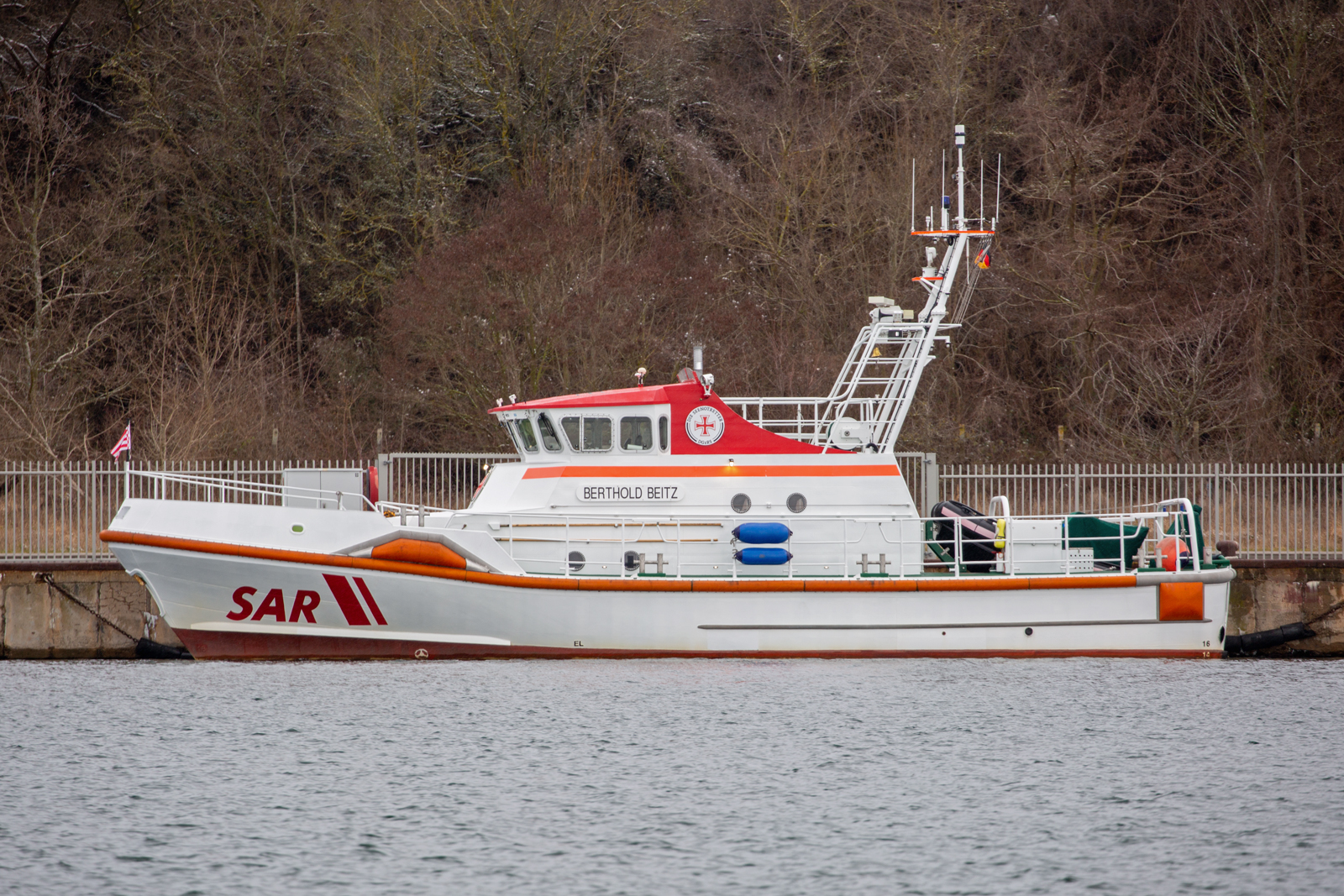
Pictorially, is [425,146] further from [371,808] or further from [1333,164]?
[371,808]

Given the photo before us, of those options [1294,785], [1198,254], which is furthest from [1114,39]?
[1294,785]

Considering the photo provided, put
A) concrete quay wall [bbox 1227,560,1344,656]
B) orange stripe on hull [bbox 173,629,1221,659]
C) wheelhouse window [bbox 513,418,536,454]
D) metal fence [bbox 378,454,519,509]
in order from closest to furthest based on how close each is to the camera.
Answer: orange stripe on hull [bbox 173,629,1221,659] → wheelhouse window [bbox 513,418,536,454] → concrete quay wall [bbox 1227,560,1344,656] → metal fence [bbox 378,454,519,509]

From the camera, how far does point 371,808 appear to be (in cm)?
1083

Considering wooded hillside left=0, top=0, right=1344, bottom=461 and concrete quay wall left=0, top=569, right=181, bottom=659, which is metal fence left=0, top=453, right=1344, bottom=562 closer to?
concrete quay wall left=0, top=569, right=181, bottom=659

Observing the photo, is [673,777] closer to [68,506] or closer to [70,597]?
[70,597]

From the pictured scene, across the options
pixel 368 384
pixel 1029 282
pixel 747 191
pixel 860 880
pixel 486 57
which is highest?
pixel 486 57

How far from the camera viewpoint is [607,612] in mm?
15148

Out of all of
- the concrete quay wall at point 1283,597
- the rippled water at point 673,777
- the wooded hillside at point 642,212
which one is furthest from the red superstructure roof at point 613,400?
the wooded hillside at point 642,212

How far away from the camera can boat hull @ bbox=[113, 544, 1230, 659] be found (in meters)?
14.9

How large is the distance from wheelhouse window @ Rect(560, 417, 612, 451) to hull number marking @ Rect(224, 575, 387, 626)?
2762 mm

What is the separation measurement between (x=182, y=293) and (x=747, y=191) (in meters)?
12.3

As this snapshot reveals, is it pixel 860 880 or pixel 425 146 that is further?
pixel 425 146

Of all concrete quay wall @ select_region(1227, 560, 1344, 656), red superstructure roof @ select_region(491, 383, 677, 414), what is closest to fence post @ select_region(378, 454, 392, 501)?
red superstructure roof @ select_region(491, 383, 677, 414)

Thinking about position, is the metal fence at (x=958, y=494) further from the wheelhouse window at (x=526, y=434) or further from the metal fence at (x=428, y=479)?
the wheelhouse window at (x=526, y=434)
